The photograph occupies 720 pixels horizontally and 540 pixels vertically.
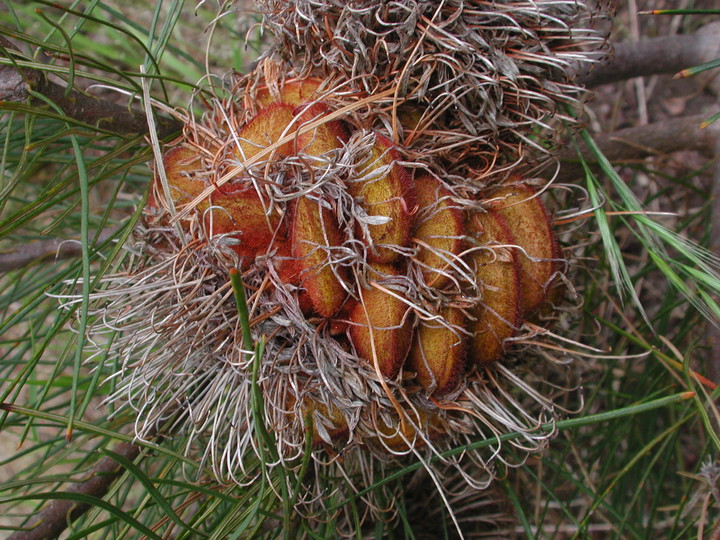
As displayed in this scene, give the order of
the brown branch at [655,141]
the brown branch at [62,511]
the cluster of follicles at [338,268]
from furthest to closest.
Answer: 1. the brown branch at [655,141]
2. the brown branch at [62,511]
3. the cluster of follicles at [338,268]

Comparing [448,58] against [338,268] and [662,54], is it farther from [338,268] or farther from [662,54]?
[662,54]

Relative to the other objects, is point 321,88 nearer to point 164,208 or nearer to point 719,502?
point 164,208

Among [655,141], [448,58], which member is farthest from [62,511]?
[655,141]

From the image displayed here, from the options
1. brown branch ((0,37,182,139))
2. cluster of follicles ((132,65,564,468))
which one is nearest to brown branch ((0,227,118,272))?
brown branch ((0,37,182,139))

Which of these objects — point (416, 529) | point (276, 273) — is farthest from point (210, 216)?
point (416, 529)

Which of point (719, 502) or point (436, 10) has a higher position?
point (436, 10)

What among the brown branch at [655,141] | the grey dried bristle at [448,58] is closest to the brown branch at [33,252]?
the grey dried bristle at [448,58]

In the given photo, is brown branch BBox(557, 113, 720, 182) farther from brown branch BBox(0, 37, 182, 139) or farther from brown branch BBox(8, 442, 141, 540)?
brown branch BBox(8, 442, 141, 540)

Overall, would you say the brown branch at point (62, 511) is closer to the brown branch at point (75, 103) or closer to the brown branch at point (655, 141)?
the brown branch at point (75, 103)
